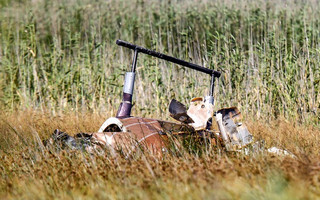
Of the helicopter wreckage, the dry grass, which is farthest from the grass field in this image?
the helicopter wreckage

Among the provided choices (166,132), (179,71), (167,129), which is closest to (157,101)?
(179,71)

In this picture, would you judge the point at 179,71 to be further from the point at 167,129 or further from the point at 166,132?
the point at 166,132

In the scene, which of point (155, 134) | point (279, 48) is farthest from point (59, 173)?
point (279, 48)

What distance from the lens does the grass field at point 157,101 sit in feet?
9.07

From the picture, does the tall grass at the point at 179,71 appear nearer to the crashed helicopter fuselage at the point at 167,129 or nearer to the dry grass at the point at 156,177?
the crashed helicopter fuselage at the point at 167,129

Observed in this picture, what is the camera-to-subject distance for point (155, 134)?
3.96 metres

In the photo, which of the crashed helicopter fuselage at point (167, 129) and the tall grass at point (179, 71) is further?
the tall grass at point (179, 71)

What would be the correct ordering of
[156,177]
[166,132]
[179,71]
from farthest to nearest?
[179,71]
[166,132]
[156,177]

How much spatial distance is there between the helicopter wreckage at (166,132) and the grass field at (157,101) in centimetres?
16

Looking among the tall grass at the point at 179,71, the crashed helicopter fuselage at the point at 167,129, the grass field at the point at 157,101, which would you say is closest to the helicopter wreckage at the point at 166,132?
the crashed helicopter fuselage at the point at 167,129

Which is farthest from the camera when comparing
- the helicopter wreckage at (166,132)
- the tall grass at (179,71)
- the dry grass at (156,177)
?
the tall grass at (179,71)

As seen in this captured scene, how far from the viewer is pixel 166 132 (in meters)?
3.94

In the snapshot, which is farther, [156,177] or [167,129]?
[167,129]

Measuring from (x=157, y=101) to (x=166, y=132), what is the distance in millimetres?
2656
